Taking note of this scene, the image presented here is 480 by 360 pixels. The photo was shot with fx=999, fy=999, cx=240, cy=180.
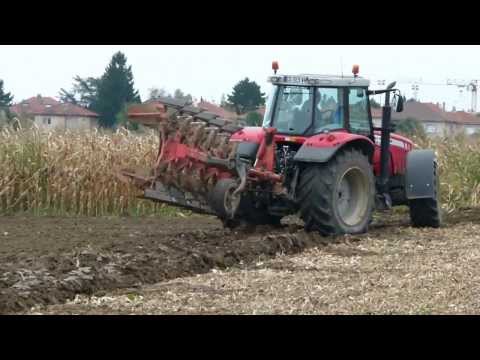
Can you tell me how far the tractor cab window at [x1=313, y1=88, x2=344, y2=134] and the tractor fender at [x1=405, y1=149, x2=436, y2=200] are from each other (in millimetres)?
1408

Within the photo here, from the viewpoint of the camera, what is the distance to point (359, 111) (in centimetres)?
1370

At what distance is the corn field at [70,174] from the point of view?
57.8 ft

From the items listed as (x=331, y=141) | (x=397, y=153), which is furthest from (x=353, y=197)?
(x=397, y=153)

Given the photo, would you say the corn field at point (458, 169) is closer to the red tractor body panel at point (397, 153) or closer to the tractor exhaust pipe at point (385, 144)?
the red tractor body panel at point (397, 153)

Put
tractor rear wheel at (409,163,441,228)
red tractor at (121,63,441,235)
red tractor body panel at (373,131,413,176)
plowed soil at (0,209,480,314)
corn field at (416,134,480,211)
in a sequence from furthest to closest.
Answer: corn field at (416,134,480,211) < tractor rear wheel at (409,163,441,228) < red tractor body panel at (373,131,413,176) < red tractor at (121,63,441,235) < plowed soil at (0,209,480,314)

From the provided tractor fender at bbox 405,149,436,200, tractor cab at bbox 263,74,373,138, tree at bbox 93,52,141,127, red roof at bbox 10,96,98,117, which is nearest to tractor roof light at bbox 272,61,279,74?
tractor cab at bbox 263,74,373,138

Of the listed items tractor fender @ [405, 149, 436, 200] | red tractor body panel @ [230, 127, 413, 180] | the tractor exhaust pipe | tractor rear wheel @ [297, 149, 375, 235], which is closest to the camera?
tractor rear wheel @ [297, 149, 375, 235]

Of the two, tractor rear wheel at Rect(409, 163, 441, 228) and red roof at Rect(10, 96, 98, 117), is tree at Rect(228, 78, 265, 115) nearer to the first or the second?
red roof at Rect(10, 96, 98, 117)

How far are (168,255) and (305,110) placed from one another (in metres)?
3.53

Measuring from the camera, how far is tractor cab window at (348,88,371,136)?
13555 millimetres

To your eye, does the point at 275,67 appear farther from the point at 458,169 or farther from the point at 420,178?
the point at 458,169

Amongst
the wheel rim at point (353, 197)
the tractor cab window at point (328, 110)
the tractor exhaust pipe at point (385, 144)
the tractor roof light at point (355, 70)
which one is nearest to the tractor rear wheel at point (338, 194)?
the wheel rim at point (353, 197)

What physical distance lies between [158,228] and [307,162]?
11.2ft

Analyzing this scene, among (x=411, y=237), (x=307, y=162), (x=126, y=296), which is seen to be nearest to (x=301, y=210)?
(x=307, y=162)
